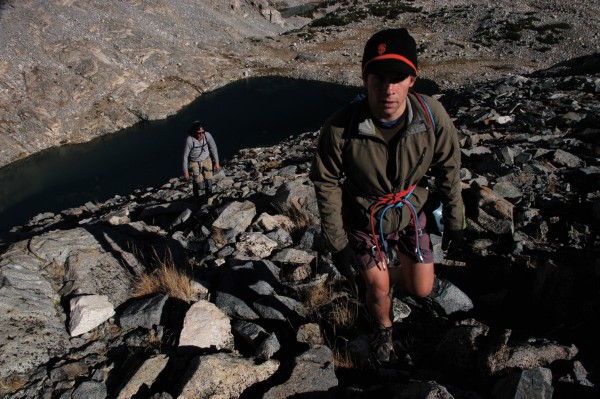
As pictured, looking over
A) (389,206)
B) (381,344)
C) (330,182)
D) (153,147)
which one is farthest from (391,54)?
(153,147)

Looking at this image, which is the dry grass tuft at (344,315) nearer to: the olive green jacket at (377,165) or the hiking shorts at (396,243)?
the hiking shorts at (396,243)

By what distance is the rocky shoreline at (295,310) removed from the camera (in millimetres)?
3385

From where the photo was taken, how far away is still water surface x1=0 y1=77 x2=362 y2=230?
2367 cm

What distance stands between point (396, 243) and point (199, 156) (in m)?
8.11

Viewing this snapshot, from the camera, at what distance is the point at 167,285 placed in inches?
197

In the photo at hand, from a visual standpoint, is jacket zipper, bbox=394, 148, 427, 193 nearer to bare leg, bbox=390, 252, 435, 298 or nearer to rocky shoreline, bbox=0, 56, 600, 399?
bare leg, bbox=390, 252, 435, 298

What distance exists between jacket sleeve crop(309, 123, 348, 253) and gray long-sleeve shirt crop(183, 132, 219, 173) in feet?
25.5

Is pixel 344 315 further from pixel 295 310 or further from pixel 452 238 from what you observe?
pixel 452 238

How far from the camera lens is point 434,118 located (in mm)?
3137

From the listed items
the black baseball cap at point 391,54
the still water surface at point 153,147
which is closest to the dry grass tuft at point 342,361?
the black baseball cap at point 391,54

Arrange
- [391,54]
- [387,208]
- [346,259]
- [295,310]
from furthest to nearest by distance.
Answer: [295,310] < [346,259] < [387,208] < [391,54]

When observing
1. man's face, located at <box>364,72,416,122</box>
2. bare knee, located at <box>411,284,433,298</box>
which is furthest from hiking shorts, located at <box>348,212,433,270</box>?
man's face, located at <box>364,72,416,122</box>

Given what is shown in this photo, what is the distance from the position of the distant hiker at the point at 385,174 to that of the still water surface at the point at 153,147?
1874cm

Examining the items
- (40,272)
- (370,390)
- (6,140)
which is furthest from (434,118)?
(6,140)
